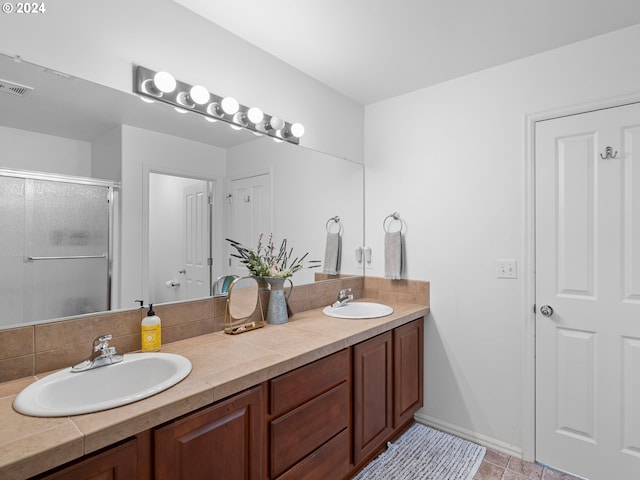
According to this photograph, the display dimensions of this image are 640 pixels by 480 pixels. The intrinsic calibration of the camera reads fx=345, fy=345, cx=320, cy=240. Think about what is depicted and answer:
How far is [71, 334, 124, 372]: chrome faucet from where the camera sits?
1229 mm

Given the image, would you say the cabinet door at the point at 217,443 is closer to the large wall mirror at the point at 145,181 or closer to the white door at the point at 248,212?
the large wall mirror at the point at 145,181

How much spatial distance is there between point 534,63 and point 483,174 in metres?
0.68

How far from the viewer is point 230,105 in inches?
70.3

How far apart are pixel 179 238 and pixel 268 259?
56cm

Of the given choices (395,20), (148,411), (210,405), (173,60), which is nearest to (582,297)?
(395,20)

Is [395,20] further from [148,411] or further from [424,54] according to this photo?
[148,411]

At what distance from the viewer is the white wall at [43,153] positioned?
4.00 feet

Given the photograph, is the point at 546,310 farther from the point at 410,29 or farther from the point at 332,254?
the point at 410,29

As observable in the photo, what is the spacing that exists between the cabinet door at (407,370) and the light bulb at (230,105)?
1.58 metres

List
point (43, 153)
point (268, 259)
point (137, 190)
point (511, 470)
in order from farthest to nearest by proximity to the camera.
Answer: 1. point (268, 259)
2. point (511, 470)
3. point (137, 190)
4. point (43, 153)

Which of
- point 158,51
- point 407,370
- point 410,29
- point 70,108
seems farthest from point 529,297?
point 70,108

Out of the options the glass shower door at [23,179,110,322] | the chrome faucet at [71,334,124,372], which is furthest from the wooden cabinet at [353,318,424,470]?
the glass shower door at [23,179,110,322]

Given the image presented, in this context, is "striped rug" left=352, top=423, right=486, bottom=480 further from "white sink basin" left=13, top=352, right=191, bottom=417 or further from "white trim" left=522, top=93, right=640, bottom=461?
"white sink basin" left=13, top=352, right=191, bottom=417

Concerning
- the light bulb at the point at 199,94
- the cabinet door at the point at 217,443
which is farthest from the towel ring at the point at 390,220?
the cabinet door at the point at 217,443
